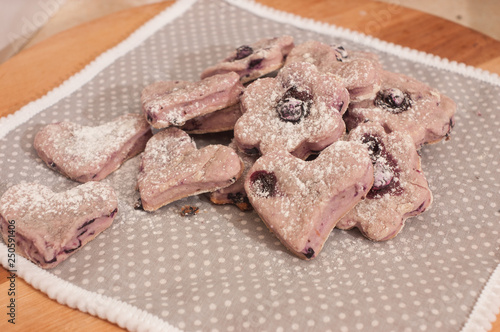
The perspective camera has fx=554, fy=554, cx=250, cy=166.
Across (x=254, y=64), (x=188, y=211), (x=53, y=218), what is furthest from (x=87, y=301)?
(x=254, y=64)

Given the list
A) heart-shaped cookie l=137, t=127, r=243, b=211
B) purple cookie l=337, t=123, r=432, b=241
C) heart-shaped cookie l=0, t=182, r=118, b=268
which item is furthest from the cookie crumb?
purple cookie l=337, t=123, r=432, b=241

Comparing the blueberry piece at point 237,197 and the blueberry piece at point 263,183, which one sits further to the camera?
the blueberry piece at point 237,197

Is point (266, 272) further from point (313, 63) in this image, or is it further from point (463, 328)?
point (313, 63)

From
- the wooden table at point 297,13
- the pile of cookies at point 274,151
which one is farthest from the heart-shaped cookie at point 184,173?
the wooden table at point 297,13

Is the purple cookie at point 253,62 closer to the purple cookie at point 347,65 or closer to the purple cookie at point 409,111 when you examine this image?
the purple cookie at point 347,65

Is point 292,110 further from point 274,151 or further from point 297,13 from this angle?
point 297,13

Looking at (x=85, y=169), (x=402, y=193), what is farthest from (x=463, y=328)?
(x=85, y=169)

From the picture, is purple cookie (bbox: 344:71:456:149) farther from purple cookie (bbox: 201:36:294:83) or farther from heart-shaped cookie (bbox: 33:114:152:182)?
heart-shaped cookie (bbox: 33:114:152:182)
